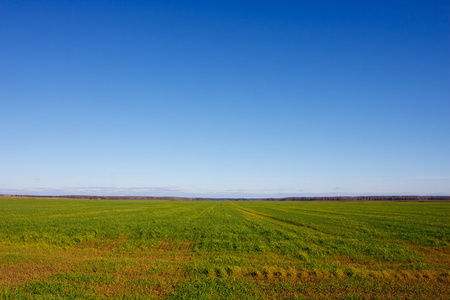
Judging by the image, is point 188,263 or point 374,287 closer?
point 374,287

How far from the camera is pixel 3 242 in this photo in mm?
18047

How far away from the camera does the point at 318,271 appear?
11.4 meters

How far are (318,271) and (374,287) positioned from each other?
2.29 m

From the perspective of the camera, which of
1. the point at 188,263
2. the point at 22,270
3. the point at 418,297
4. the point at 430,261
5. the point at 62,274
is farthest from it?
the point at 430,261

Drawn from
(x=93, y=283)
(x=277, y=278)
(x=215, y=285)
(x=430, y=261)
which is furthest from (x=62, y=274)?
(x=430, y=261)

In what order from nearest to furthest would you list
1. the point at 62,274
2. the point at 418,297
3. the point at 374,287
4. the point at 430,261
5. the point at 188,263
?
1. the point at 418,297
2. the point at 374,287
3. the point at 62,274
4. the point at 188,263
5. the point at 430,261

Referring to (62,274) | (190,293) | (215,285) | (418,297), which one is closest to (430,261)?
(418,297)

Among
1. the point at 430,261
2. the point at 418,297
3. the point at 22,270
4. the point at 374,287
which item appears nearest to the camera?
the point at 418,297

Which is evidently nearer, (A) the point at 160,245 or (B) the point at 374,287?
(B) the point at 374,287

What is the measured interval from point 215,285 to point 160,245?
9668 mm

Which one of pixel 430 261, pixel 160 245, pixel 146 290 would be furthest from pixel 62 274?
pixel 430 261

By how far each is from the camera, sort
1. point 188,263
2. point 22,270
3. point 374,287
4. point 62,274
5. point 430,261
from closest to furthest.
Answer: point 374,287 < point 62,274 < point 22,270 < point 188,263 < point 430,261

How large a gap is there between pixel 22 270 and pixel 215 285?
9136 millimetres

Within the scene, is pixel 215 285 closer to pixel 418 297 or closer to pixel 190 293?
pixel 190 293
